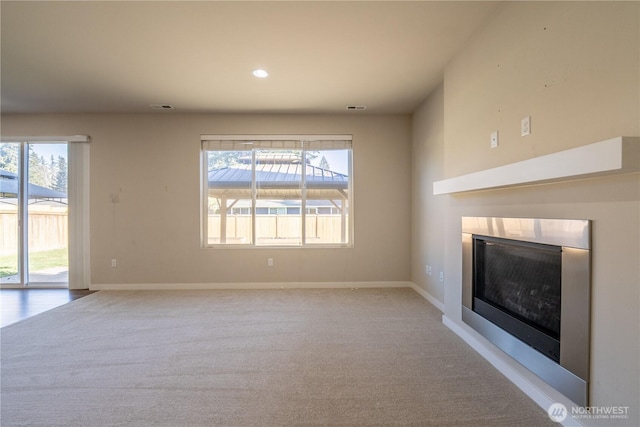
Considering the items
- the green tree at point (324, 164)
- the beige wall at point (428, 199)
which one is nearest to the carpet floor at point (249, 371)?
the beige wall at point (428, 199)

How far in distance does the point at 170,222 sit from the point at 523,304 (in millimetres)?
4427

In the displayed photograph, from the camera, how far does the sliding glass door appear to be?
4422 mm

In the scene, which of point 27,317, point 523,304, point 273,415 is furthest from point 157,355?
point 523,304

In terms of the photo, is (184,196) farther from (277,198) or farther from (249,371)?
(249,371)

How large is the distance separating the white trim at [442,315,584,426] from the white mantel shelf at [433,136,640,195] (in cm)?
120

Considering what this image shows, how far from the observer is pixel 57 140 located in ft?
14.3

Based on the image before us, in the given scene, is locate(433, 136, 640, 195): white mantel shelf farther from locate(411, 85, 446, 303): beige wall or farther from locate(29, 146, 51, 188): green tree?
locate(29, 146, 51, 188): green tree

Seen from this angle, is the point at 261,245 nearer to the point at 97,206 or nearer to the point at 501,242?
the point at 97,206

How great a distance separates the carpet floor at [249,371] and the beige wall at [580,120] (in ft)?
2.28

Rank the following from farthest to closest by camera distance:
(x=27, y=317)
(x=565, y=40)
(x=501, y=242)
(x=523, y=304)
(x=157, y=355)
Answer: (x=27, y=317), (x=157, y=355), (x=501, y=242), (x=523, y=304), (x=565, y=40)

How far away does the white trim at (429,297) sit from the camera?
11.3 feet

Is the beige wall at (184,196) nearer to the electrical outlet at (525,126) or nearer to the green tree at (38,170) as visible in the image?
the green tree at (38,170)

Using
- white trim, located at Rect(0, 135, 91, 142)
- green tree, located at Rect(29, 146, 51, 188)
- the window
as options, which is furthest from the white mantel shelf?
green tree, located at Rect(29, 146, 51, 188)
